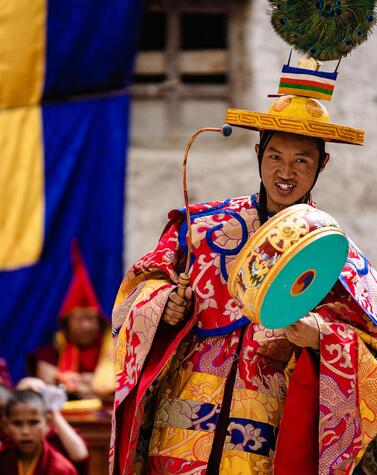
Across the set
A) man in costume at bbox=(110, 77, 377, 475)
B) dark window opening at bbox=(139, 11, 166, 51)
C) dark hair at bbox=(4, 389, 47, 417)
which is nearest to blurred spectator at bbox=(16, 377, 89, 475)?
dark hair at bbox=(4, 389, 47, 417)

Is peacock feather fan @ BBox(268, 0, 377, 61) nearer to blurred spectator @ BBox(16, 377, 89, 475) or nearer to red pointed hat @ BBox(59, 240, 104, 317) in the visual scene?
blurred spectator @ BBox(16, 377, 89, 475)

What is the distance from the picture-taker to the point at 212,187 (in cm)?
871

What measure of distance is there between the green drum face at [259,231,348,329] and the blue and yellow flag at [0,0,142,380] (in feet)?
15.5

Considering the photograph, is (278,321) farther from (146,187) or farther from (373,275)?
(146,187)

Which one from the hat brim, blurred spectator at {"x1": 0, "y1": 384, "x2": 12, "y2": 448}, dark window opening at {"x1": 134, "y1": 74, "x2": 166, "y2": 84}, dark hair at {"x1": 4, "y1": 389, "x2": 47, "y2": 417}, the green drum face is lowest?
blurred spectator at {"x1": 0, "y1": 384, "x2": 12, "y2": 448}

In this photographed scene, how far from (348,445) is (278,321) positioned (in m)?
0.50

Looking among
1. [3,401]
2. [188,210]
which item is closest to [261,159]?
[188,210]

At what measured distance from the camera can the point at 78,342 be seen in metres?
8.24

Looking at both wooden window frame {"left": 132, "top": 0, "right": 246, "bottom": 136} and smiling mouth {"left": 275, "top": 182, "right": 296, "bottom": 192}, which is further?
wooden window frame {"left": 132, "top": 0, "right": 246, "bottom": 136}

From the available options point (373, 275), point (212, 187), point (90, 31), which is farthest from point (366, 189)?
point (373, 275)

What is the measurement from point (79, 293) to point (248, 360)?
4.27 m

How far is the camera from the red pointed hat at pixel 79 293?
8164mm

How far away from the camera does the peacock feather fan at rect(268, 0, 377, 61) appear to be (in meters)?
3.94

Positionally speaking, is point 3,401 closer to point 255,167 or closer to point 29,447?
point 29,447
